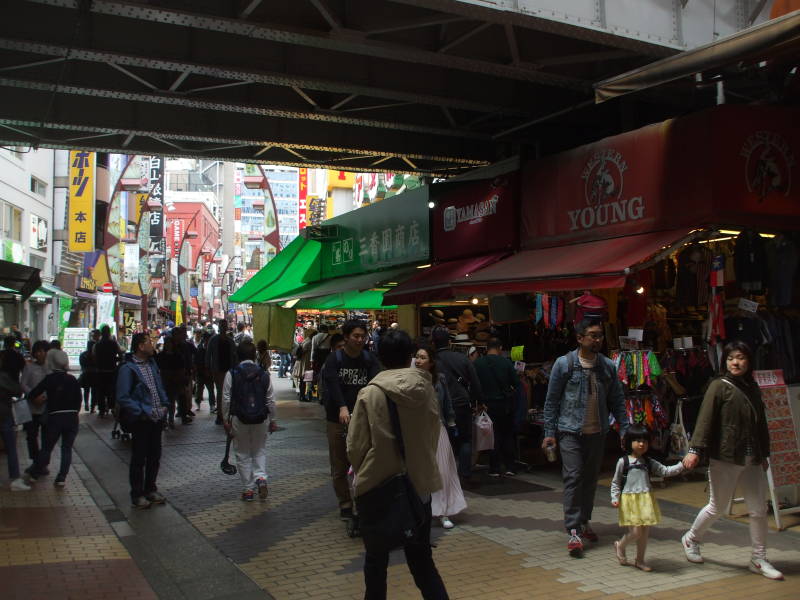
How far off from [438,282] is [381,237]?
501 centimetres

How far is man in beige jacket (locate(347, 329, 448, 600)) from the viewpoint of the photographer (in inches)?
153

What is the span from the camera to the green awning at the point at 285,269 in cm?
2014

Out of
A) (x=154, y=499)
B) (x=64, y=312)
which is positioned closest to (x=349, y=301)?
(x=154, y=499)

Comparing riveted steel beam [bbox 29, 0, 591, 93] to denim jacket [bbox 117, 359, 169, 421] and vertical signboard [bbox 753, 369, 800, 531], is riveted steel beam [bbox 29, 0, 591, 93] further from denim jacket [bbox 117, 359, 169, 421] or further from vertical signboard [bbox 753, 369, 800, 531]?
vertical signboard [bbox 753, 369, 800, 531]

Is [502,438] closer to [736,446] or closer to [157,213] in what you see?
[736,446]

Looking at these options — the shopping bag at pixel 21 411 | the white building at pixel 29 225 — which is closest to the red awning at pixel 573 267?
the shopping bag at pixel 21 411

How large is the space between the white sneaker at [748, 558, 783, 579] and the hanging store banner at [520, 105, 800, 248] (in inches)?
167

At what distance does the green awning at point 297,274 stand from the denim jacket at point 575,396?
13.5 meters

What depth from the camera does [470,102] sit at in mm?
11953

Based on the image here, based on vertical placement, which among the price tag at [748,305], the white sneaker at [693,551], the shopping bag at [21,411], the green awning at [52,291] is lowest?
the white sneaker at [693,551]

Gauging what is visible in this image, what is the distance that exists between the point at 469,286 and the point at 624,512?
5.65 m

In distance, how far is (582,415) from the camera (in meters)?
6.09

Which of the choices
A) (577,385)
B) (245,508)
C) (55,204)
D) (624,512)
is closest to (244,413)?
(245,508)

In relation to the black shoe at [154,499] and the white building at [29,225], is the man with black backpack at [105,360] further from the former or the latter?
the white building at [29,225]
